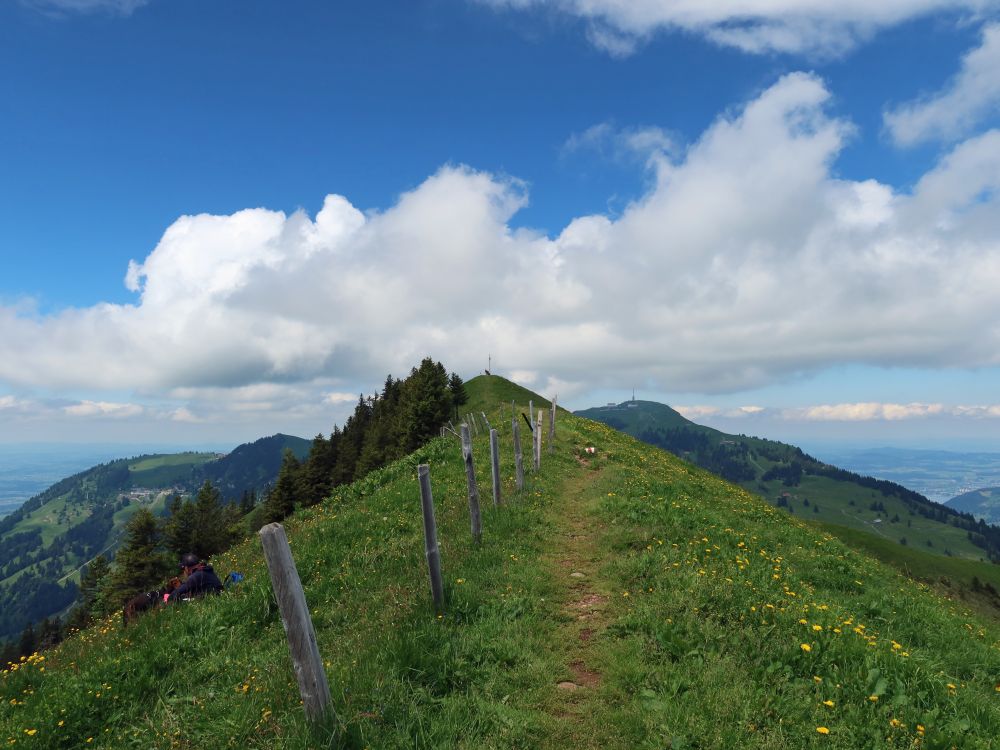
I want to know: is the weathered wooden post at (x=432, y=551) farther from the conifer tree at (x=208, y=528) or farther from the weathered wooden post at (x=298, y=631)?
the conifer tree at (x=208, y=528)

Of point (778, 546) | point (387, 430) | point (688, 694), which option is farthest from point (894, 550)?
point (688, 694)

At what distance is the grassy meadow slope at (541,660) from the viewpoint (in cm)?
580

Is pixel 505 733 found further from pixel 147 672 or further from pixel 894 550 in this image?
pixel 894 550

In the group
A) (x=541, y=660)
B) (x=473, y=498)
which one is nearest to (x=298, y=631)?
(x=541, y=660)

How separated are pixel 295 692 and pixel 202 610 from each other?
16.2 ft

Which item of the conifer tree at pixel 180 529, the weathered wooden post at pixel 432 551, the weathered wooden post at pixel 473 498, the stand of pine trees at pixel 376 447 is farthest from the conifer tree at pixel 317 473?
the weathered wooden post at pixel 432 551

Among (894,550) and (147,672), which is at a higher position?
(147,672)

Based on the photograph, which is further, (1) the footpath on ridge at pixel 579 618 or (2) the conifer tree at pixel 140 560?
(2) the conifer tree at pixel 140 560

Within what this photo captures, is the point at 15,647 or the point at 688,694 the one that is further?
the point at 15,647

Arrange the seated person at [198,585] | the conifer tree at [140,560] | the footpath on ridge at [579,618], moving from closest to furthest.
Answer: the footpath on ridge at [579,618]
the seated person at [198,585]
the conifer tree at [140,560]

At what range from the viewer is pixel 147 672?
26.7ft

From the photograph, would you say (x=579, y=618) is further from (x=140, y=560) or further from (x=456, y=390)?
(x=456, y=390)

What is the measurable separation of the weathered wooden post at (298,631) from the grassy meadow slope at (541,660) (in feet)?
0.80

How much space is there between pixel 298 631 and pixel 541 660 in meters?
3.43
